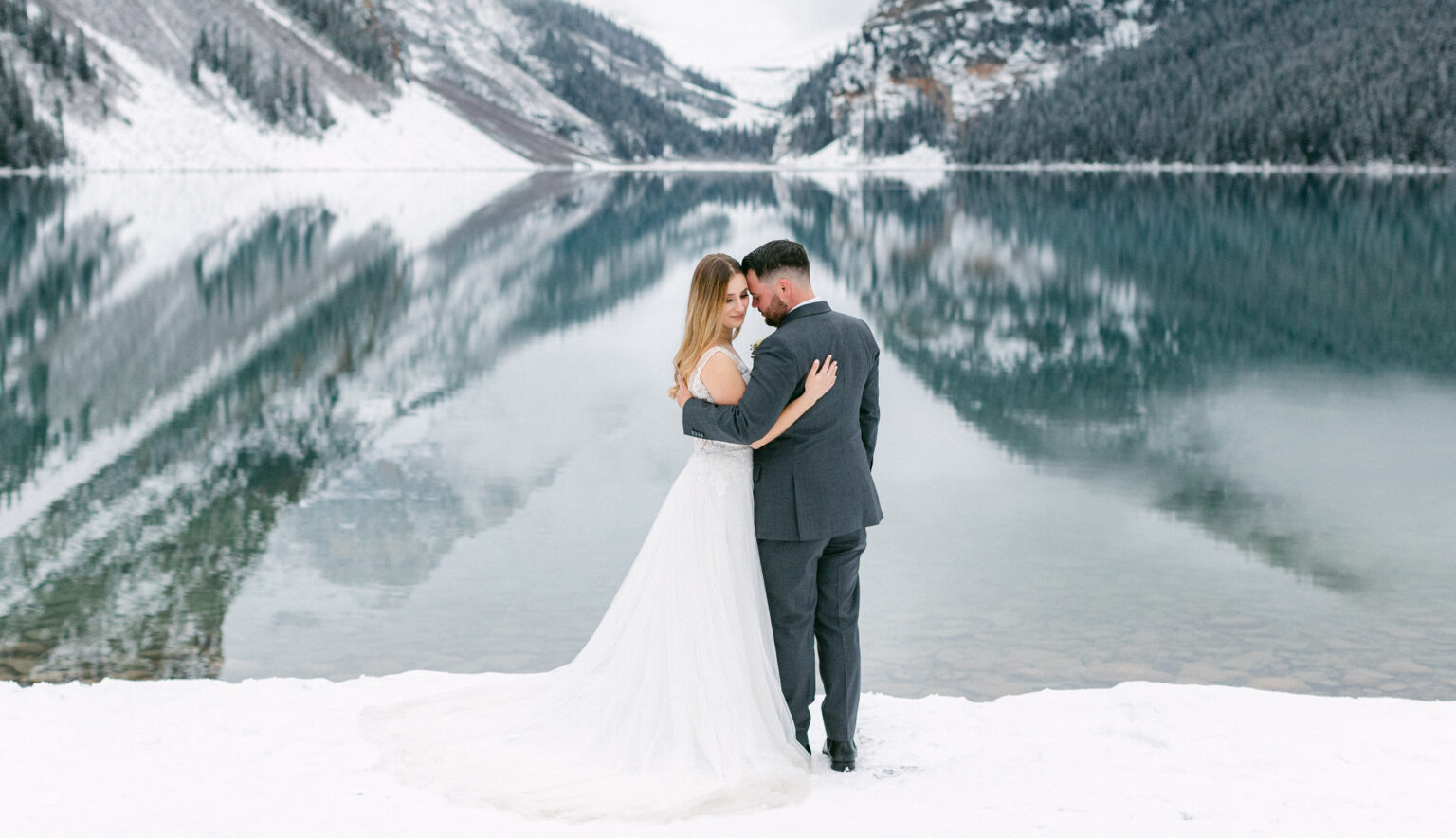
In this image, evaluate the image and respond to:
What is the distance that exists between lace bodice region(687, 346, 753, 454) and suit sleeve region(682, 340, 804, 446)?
11cm

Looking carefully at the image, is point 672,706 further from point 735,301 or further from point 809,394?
point 735,301

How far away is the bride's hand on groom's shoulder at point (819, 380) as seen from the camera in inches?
246

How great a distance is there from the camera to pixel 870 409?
6.85 meters

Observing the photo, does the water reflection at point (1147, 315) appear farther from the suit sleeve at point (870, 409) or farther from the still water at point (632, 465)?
the suit sleeve at point (870, 409)

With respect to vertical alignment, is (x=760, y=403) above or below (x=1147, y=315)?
above

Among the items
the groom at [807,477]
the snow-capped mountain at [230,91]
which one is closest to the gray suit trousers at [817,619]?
the groom at [807,477]

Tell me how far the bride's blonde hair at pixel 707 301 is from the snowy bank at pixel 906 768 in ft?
7.00

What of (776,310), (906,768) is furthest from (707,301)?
(906,768)

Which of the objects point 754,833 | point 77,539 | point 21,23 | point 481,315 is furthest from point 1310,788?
point 21,23

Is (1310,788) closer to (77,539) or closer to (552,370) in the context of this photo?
(77,539)

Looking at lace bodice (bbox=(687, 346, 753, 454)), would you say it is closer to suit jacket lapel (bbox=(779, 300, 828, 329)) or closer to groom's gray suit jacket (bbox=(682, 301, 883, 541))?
groom's gray suit jacket (bbox=(682, 301, 883, 541))

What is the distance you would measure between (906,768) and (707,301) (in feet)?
8.20

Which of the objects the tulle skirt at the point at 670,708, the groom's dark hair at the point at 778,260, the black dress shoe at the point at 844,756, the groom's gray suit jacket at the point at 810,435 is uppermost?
the groom's dark hair at the point at 778,260

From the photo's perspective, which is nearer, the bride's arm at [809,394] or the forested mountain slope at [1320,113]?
the bride's arm at [809,394]
